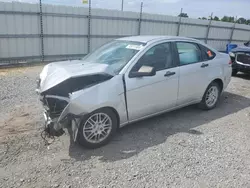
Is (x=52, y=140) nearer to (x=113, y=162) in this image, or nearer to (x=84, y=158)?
(x=84, y=158)

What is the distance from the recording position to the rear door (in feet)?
15.6

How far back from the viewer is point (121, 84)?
3.79m

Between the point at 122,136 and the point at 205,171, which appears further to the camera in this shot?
the point at 122,136

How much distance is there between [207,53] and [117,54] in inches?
86.8

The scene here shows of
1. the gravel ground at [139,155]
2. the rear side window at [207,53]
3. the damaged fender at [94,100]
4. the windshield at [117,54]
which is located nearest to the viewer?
the gravel ground at [139,155]

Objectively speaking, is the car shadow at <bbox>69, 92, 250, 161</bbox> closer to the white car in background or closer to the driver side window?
the white car in background

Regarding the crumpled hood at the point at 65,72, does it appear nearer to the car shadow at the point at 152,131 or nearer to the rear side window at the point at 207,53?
the car shadow at the point at 152,131

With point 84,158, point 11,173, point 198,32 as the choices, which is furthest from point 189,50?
point 198,32

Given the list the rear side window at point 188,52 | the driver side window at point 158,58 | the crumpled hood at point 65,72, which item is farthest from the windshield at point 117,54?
the rear side window at point 188,52

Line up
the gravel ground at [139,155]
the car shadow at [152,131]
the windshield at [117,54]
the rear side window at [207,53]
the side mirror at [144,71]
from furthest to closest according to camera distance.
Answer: the rear side window at [207,53] < the windshield at [117,54] < the side mirror at [144,71] < the car shadow at [152,131] < the gravel ground at [139,155]

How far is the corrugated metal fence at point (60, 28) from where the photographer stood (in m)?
9.52

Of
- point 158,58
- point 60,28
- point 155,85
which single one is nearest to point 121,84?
point 155,85

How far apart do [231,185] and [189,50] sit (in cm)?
284

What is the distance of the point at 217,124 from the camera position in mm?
4820
